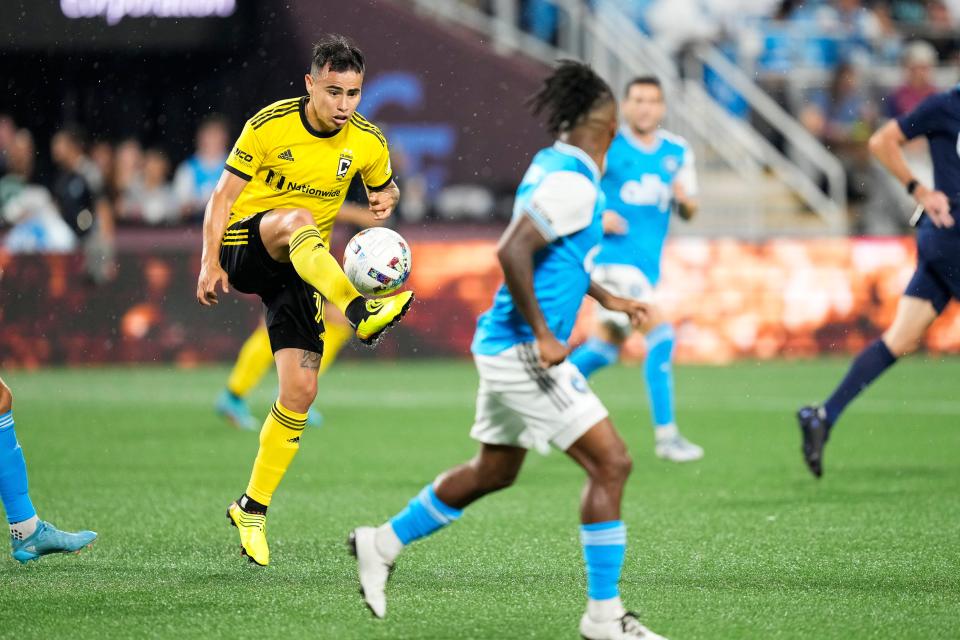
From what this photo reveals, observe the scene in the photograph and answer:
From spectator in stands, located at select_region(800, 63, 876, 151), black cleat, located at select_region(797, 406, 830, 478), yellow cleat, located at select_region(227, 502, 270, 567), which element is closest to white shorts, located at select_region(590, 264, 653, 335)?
black cleat, located at select_region(797, 406, 830, 478)

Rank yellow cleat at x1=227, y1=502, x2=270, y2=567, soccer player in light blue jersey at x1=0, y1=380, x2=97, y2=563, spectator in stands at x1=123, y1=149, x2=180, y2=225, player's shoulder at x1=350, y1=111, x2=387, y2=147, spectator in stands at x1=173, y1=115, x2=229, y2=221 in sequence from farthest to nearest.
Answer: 1. spectator in stands at x1=123, y1=149, x2=180, y2=225
2. spectator in stands at x1=173, y1=115, x2=229, y2=221
3. player's shoulder at x1=350, y1=111, x2=387, y2=147
4. soccer player in light blue jersey at x1=0, y1=380, x2=97, y2=563
5. yellow cleat at x1=227, y1=502, x2=270, y2=567

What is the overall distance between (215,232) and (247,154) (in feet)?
1.24

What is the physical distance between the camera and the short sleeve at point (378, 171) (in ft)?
21.5

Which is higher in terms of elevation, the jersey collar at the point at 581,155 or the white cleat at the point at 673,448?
the jersey collar at the point at 581,155

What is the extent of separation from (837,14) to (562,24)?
3.99 metres

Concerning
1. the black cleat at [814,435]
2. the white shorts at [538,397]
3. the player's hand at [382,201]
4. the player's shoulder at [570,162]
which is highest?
the player's shoulder at [570,162]

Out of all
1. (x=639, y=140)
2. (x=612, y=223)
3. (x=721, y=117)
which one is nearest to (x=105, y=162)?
(x=721, y=117)

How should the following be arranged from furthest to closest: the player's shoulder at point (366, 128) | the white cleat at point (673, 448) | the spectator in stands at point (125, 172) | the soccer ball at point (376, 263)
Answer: the spectator in stands at point (125, 172)
the white cleat at point (673, 448)
the player's shoulder at point (366, 128)
the soccer ball at point (376, 263)

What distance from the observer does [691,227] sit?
1842cm

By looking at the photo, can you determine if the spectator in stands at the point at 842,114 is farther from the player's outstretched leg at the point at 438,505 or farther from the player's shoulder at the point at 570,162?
the player's outstretched leg at the point at 438,505

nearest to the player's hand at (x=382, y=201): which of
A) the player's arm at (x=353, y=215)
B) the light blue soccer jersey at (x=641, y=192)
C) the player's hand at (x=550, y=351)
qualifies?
the player's hand at (x=550, y=351)

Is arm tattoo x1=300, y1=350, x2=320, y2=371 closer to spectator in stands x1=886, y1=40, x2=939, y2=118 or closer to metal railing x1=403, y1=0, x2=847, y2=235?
spectator in stands x1=886, y1=40, x2=939, y2=118

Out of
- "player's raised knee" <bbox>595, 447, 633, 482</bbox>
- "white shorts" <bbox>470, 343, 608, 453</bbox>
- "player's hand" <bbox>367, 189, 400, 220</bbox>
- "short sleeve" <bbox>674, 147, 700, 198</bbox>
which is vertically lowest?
"player's raised knee" <bbox>595, 447, 633, 482</bbox>

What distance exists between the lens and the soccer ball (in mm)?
6145
